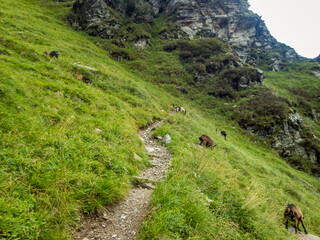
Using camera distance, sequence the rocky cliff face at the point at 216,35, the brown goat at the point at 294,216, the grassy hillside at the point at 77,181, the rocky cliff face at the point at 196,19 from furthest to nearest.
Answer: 1. the rocky cliff face at the point at 196,19
2. the rocky cliff face at the point at 216,35
3. the brown goat at the point at 294,216
4. the grassy hillside at the point at 77,181

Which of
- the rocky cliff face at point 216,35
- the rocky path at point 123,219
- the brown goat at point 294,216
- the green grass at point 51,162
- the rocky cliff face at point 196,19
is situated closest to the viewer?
the green grass at point 51,162

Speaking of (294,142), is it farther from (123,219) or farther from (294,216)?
(123,219)

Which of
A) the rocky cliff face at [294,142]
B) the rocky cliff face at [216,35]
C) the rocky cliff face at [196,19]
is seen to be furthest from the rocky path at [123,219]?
the rocky cliff face at [196,19]

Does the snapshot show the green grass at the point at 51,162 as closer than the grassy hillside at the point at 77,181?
Yes

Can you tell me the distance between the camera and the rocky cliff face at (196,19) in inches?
1986

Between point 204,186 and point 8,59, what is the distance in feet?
40.2

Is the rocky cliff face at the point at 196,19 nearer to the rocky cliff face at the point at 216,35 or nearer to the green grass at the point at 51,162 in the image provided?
the rocky cliff face at the point at 216,35

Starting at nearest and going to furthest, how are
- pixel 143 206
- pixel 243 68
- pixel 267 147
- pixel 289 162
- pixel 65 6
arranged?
pixel 143 206
pixel 289 162
pixel 267 147
pixel 243 68
pixel 65 6

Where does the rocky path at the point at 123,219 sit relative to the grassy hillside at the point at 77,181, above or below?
below

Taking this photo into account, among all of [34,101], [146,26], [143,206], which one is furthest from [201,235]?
[146,26]

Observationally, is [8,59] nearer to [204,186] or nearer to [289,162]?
[204,186]

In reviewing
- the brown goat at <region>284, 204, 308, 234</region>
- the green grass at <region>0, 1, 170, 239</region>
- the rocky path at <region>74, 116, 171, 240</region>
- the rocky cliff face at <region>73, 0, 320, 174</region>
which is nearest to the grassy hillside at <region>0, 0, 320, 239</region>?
the green grass at <region>0, 1, 170, 239</region>

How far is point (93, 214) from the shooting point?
3.48 meters

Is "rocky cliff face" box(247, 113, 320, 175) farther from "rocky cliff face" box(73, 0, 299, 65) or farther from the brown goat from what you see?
"rocky cliff face" box(73, 0, 299, 65)
